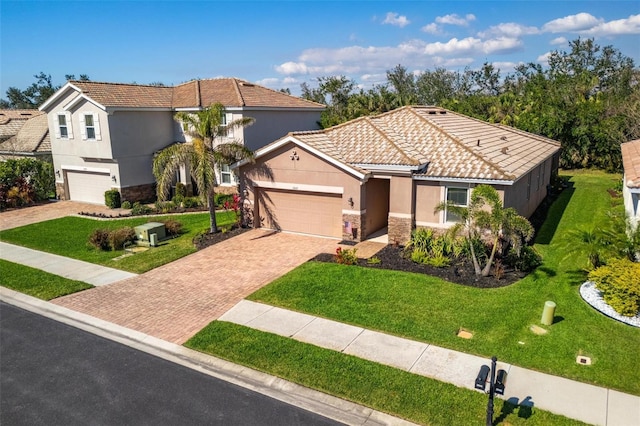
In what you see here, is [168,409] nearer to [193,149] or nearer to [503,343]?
[503,343]

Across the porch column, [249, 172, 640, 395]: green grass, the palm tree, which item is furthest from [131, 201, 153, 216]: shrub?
the porch column

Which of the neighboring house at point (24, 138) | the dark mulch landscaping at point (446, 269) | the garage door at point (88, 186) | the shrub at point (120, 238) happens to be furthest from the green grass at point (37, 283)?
the neighboring house at point (24, 138)

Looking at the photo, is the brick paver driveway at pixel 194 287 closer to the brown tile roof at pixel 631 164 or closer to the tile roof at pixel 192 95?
the brown tile roof at pixel 631 164

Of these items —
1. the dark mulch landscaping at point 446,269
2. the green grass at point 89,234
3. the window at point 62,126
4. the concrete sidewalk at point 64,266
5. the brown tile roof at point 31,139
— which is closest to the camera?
the dark mulch landscaping at point 446,269

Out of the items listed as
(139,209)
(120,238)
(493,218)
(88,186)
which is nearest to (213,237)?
(120,238)

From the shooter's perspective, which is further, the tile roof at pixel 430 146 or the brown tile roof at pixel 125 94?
the brown tile roof at pixel 125 94
